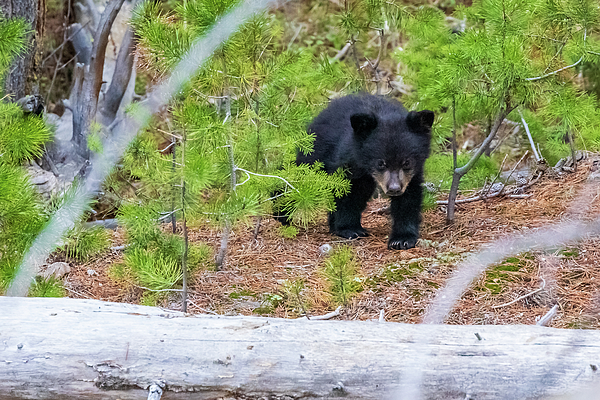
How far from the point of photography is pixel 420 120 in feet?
14.6

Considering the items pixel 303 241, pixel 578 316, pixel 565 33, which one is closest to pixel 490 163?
pixel 565 33

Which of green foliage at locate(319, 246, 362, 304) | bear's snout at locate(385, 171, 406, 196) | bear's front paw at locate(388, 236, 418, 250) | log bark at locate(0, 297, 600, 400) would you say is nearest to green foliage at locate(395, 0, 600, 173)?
bear's snout at locate(385, 171, 406, 196)

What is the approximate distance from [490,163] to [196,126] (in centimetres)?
363

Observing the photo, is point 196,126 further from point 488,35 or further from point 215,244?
point 488,35

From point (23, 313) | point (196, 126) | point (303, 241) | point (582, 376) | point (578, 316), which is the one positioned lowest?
point (303, 241)

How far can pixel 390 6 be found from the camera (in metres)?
5.10

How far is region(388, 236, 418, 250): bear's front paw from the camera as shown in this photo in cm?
452

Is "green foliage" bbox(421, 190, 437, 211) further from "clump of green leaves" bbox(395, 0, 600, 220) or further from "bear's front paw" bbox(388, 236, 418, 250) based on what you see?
"bear's front paw" bbox(388, 236, 418, 250)

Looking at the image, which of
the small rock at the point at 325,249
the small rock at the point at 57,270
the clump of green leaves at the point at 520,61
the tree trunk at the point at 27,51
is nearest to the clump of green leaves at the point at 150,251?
the small rock at the point at 57,270

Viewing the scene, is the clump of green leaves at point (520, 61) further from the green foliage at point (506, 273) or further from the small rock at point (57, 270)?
the small rock at point (57, 270)

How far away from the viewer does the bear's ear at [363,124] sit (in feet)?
14.5

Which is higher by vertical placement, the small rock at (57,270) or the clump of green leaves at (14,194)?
the clump of green leaves at (14,194)

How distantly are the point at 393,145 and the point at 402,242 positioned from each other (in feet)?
2.53

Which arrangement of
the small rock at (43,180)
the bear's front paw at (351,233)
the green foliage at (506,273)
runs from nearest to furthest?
1. the green foliage at (506,273)
2. the bear's front paw at (351,233)
3. the small rock at (43,180)
